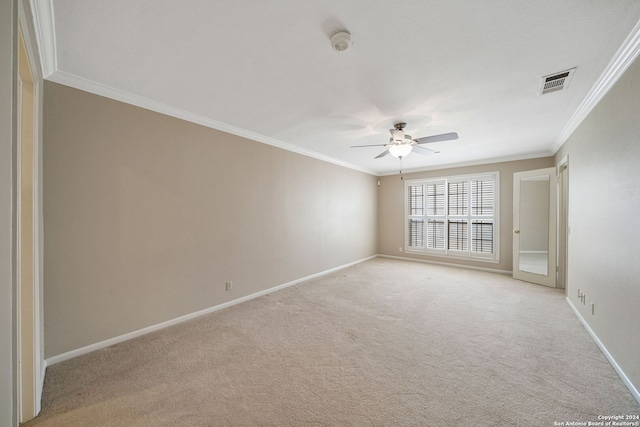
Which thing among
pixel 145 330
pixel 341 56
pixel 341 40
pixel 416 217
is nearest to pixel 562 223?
pixel 416 217

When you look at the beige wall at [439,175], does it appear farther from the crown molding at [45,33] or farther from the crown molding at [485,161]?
the crown molding at [45,33]

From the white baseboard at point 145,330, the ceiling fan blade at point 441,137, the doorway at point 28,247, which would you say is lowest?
the white baseboard at point 145,330

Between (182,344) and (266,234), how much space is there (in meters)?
1.87

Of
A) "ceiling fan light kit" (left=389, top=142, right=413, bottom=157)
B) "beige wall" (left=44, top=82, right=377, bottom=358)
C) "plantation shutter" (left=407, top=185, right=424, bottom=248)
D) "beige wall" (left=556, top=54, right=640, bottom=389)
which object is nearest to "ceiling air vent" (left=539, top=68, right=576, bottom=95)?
"beige wall" (left=556, top=54, right=640, bottom=389)

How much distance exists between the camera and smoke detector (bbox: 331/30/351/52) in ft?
5.34

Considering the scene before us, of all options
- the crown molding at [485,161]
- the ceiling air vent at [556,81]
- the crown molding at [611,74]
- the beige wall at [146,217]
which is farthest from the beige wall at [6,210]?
the crown molding at [485,161]

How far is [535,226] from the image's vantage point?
179 inches

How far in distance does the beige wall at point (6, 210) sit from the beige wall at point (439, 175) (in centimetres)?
670

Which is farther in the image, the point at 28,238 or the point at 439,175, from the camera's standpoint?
the point at 439,175

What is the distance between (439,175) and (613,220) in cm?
417

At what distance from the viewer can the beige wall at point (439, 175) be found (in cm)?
517

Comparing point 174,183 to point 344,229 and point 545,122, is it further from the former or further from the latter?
point 545,122

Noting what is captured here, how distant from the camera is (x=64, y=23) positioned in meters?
1.60

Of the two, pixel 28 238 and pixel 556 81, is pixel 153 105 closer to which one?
pixel 28 238
